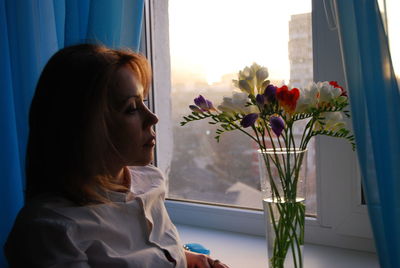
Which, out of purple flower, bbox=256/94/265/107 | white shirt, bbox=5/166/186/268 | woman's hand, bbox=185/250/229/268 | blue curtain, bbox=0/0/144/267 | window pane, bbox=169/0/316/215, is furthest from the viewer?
window pane, bbox=169/0/316/215

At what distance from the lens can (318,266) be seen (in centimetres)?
113

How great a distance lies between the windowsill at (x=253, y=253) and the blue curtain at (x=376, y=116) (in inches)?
12.0

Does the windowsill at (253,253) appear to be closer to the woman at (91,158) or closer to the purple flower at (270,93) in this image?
the woman at (91,158)

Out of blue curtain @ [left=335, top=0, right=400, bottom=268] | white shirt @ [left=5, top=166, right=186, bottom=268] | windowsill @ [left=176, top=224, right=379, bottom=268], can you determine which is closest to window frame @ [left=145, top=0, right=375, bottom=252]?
windowsill @ [left=176, top=224, right=379, bottom=268]

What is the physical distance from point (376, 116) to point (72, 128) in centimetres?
58

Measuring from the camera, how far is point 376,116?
2.78 feet

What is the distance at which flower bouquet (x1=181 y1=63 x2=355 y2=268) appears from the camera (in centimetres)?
87

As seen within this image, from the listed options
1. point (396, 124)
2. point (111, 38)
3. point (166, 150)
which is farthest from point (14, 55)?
point (396, 124)

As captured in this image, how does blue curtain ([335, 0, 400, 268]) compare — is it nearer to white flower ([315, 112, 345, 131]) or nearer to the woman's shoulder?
white flower ([315, 112, 345, 131])

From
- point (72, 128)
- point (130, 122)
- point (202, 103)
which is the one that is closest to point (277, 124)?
point (202, 103)

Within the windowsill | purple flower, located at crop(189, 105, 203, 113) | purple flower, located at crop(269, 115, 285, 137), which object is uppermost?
purple flower, located at crop(189, 105, 203, 113)

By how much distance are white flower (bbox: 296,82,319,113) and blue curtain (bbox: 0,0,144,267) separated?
52 cm

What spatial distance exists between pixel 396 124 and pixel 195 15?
0.87m

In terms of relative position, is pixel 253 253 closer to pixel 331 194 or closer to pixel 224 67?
pixel 331 194
